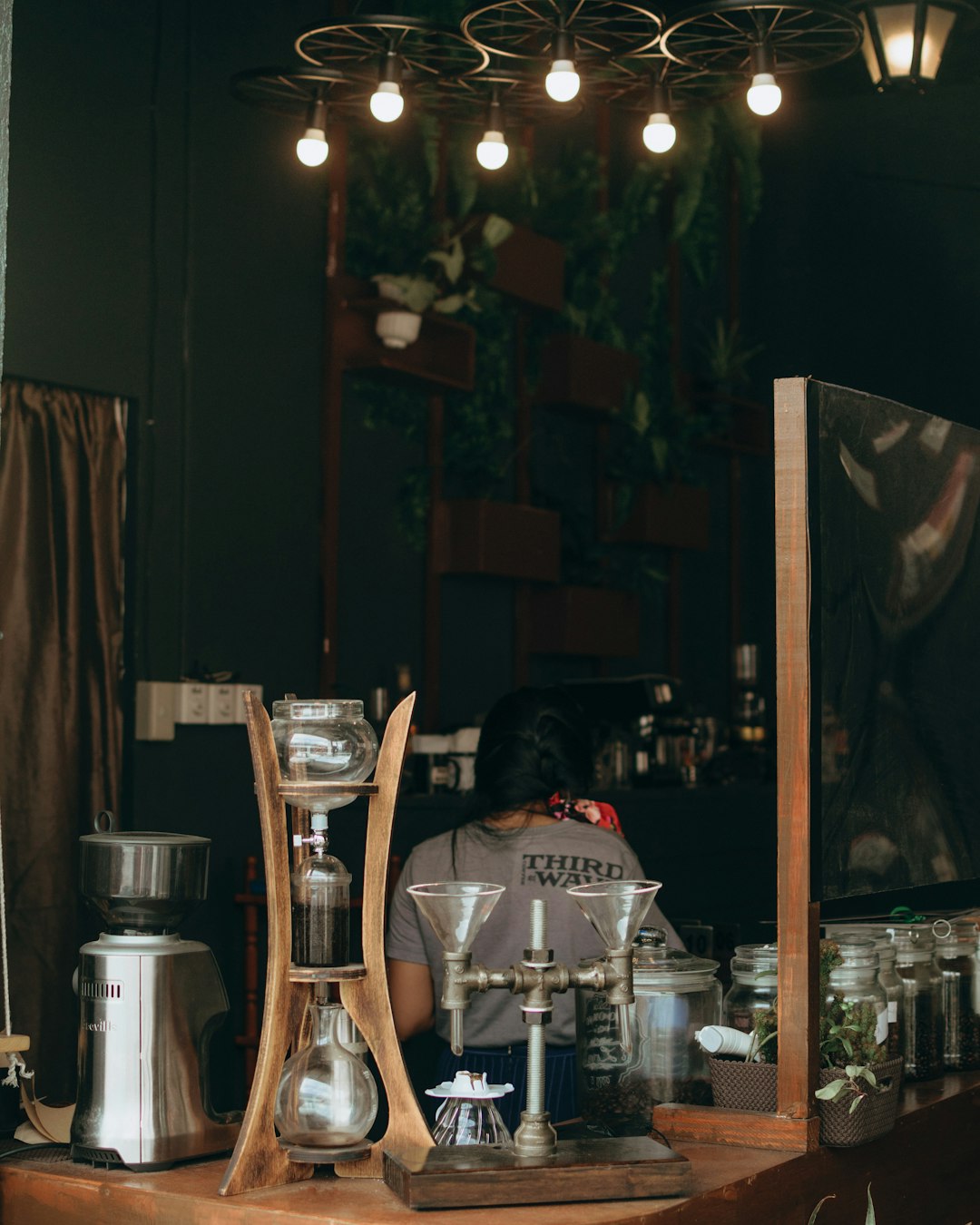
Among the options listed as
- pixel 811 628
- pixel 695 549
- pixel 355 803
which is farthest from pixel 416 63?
pixel 695 549

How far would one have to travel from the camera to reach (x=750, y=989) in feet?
7.68

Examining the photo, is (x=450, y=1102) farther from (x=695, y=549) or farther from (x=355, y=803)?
(x=695, y=549)

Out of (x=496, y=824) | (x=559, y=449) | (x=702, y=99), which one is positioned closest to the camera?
(x=496, y=824)

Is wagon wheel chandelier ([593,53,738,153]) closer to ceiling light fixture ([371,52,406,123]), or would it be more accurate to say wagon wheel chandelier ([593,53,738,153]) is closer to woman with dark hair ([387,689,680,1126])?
ceiling light fixture ([371,52,406,123])

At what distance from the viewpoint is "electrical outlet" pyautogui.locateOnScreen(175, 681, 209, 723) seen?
4492 mm

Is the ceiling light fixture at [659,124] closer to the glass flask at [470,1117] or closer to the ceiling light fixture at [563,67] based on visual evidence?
the ceiling light fixture at [563,67]

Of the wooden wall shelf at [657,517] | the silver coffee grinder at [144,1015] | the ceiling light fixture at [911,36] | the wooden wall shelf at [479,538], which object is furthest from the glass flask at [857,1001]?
the wooden wall shelf at [657,517]

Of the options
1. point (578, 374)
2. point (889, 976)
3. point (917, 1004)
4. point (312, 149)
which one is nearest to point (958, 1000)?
point (917, 1004)

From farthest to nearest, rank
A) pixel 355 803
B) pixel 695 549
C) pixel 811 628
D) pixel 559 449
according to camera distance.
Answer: pixel 695 549, pixel 559 449, pixel 355 803, pixel 811 628

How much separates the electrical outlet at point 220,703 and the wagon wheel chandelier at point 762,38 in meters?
2.11

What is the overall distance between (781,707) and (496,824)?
0.88m

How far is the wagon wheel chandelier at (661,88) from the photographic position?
4.11m

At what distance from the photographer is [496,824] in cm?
297

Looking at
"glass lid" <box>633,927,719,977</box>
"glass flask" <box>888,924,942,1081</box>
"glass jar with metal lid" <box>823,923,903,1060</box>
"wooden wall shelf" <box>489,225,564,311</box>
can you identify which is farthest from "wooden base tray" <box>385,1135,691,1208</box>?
"wooden wall shelf" <box>489,225,564,311</box>
